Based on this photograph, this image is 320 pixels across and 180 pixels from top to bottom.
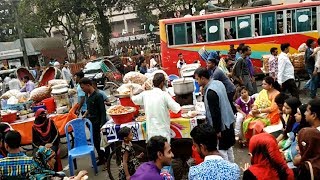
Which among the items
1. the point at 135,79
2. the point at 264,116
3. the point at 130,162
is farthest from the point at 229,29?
the point at 130,162

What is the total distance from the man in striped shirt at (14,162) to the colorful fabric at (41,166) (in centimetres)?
10

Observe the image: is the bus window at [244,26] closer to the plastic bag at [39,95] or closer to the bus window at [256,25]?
the bus window at [256,25]

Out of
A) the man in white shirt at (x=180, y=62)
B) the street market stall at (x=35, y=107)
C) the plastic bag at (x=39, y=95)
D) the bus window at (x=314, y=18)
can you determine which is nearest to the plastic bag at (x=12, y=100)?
the street market stall at (x=35, y=107)

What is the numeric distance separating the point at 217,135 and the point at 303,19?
36.6ft

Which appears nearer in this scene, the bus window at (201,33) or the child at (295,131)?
the child at (295,131)

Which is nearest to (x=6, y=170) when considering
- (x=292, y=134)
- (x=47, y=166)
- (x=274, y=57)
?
(x=47, y=166)

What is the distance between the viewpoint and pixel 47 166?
168 inches

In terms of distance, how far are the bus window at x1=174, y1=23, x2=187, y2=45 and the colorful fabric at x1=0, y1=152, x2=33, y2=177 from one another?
11253 mm

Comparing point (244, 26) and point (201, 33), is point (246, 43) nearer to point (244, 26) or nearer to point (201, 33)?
Answer: point (244, 26)

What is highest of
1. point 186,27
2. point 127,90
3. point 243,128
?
point 186,27

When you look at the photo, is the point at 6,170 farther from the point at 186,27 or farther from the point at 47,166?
the point at 186,27

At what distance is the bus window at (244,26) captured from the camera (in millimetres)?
14203

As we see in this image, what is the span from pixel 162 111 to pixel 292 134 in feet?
5.87

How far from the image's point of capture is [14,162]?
3973mm
